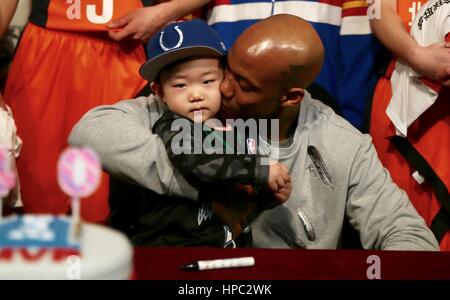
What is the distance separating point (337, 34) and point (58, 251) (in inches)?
26.6

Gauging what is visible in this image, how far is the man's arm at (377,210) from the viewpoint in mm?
862

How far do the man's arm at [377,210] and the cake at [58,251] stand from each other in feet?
1.47

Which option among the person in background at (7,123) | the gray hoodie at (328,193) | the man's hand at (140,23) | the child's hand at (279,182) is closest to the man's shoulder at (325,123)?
the gray hoodie at (328,193)

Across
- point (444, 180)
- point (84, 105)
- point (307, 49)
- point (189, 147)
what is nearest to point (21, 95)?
point (84, 105)

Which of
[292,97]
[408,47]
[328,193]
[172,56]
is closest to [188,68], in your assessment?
[172,56]

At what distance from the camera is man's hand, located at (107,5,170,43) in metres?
0.97

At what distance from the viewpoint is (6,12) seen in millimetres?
876

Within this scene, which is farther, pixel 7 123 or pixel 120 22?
pixel 120 22

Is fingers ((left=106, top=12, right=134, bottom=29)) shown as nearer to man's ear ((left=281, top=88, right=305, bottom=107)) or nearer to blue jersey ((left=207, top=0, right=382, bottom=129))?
blue jersey ((left=207, top=0, right=382, bottom=129))

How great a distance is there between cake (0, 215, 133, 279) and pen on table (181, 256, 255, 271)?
191mm

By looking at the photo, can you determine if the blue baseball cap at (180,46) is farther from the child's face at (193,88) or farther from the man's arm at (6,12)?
the man's arm at (6,12)

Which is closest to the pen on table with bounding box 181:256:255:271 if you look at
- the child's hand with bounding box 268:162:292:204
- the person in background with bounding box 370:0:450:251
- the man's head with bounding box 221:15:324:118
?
the child's hand with bounding box 268:162:292:204

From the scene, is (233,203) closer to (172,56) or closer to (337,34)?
(172,56)
